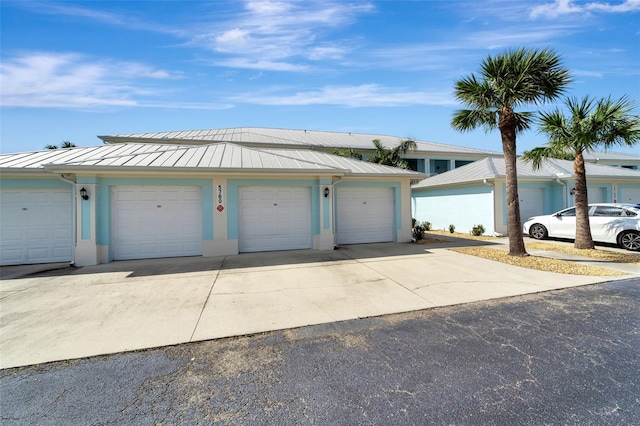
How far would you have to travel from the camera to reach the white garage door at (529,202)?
14852 millimetres

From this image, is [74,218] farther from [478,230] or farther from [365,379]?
[478,230]

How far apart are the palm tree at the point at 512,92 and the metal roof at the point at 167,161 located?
3545 mm

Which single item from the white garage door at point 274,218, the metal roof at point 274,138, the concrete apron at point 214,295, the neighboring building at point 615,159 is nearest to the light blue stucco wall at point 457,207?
the concrete apron at point 214,295

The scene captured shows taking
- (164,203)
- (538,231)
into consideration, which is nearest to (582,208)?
(538,231)

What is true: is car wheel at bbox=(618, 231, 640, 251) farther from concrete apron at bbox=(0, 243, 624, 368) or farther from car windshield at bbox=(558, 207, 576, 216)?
concrete apron at bbox=(0, 243, 624, 368)

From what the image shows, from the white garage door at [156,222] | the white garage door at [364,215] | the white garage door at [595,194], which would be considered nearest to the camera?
the white garage door at [156,222]

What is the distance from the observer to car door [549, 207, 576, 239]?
1171cm

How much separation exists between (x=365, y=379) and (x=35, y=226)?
36.7ft

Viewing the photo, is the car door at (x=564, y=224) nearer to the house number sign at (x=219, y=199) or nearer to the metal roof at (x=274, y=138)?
the house number sign at (x=219, y=199)

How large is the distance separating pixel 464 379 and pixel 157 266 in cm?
808

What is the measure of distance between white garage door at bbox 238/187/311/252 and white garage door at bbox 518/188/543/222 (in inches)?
467

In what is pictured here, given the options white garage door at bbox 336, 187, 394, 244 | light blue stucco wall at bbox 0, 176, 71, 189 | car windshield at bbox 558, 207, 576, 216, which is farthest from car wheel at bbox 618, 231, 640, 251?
light blue stucco wall at bbox 0, 176, 71, 189

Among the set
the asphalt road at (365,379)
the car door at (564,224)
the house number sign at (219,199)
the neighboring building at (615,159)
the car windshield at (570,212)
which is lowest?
the asphalt road at (365,379)

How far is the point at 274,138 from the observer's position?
24609mm
